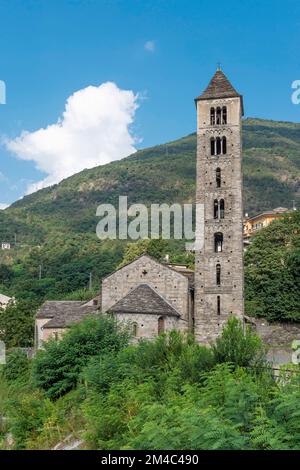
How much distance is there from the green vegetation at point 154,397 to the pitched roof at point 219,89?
19.2 m

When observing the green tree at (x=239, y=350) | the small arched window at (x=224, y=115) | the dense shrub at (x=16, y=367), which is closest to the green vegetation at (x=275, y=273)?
the small arched window at (x=224, y=115)

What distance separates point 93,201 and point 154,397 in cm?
11802

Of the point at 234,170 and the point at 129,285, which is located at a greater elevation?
the point at 234,170

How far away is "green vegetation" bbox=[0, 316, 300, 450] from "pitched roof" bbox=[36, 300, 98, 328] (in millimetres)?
12956

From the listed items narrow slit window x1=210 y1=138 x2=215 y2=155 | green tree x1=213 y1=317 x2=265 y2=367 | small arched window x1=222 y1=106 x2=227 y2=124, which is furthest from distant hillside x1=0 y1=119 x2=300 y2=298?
green tree x1=213 y1=317 x2=265 y2=367

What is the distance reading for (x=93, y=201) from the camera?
432ft

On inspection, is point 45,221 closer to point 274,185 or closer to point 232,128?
point 274,185

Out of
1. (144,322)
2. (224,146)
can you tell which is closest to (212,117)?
(224,146)

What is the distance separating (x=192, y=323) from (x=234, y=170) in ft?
34.5

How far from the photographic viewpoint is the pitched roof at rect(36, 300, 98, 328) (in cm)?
3806

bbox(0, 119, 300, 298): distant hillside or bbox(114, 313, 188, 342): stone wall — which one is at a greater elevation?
bbox(0, 119, 300, 298): distant hillside

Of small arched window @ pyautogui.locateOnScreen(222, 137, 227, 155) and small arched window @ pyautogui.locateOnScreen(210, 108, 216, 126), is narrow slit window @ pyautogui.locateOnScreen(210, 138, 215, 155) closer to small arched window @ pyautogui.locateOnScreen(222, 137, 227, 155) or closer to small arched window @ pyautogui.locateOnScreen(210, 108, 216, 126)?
small arched window @ pyautogui.locateOnScreen(222, 137, 227, 155)

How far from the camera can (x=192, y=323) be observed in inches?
1412
